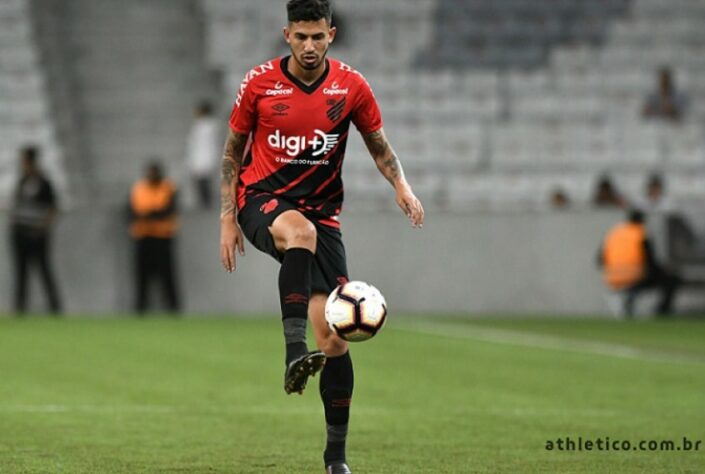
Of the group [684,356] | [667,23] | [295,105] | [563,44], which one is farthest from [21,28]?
[295,105]

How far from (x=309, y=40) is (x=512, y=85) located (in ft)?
57.9

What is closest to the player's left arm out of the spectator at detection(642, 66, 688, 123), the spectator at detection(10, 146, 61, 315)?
the spectator at detection(10, 146, 61, 315)

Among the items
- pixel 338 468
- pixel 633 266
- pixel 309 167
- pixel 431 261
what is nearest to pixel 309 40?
pixel 309 167

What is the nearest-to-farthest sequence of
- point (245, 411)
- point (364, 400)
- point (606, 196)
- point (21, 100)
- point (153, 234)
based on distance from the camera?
point (245, 411) → point (364, 400) → point (153, 234) → point (606, 196) → point (21, 100)

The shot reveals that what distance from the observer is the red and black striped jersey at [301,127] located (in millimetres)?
6934

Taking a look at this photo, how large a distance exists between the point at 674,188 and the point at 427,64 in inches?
166

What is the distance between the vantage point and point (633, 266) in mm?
20062

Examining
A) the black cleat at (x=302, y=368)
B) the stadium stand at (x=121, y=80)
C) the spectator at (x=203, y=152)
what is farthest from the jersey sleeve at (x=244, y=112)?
the stadium stand at (x=121, y=80)

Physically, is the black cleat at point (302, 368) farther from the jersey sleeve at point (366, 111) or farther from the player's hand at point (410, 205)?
the jersey sleeve at point (366, 111)

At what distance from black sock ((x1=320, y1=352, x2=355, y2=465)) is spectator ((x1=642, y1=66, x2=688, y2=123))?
58.2ft

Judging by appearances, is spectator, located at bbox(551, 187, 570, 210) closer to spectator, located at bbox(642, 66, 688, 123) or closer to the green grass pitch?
spectator, located at bbox(642, 66, 688, 123)

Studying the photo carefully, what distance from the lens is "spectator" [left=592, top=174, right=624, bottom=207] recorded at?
21.7 m

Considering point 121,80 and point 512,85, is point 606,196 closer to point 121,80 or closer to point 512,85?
point 512,85

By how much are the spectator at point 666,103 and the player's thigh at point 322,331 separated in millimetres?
17725
